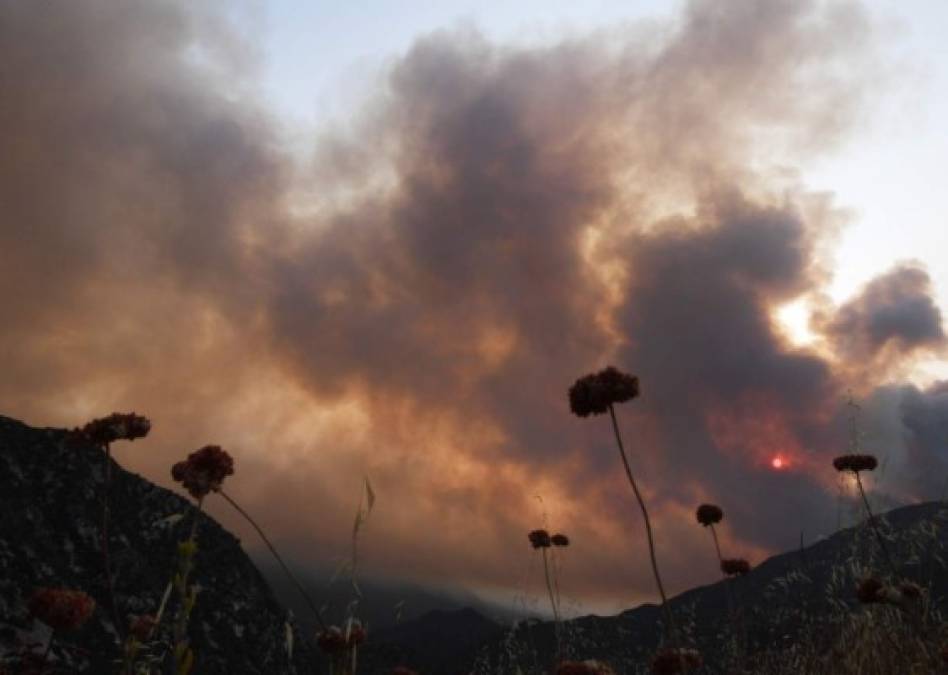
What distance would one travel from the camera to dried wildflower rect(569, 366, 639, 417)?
439 cm

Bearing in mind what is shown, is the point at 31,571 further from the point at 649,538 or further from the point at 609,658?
the point at 649,538

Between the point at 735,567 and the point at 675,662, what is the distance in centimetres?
358

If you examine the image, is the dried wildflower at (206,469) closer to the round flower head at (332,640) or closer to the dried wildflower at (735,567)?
the round flower head at (332,640)

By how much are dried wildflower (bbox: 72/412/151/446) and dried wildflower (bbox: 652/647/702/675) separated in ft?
13.5

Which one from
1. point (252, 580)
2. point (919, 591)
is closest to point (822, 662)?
point (919, 591)

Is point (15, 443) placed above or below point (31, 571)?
above

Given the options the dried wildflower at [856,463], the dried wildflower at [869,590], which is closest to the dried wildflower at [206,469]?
the dried wildflower at [869,590]

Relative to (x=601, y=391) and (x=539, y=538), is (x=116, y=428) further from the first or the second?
(x=539, y=538)

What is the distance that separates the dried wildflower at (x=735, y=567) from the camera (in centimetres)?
694

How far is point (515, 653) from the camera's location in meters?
8.56

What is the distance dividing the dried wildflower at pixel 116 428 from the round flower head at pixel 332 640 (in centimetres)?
226

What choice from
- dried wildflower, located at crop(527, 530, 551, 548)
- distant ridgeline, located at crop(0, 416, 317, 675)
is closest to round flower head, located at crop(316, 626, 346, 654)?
dried wildflower, located at crop(527, 530, 551, 548)

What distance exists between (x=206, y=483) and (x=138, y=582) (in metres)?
19.6

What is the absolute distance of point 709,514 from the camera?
700cm
